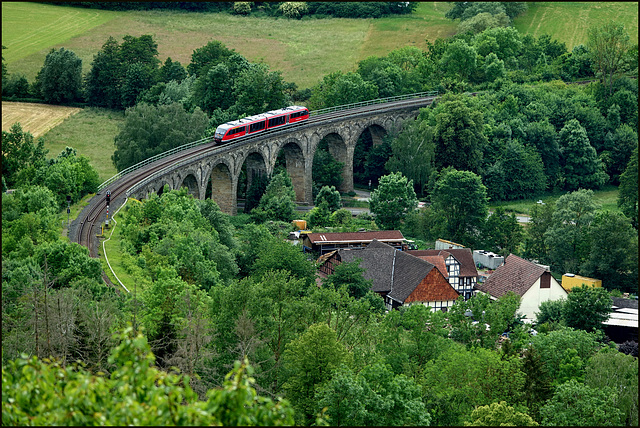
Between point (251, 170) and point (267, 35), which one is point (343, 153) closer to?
point (251, 170)

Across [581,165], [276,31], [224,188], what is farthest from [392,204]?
[276,31]

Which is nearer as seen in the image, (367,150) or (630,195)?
(630,195)

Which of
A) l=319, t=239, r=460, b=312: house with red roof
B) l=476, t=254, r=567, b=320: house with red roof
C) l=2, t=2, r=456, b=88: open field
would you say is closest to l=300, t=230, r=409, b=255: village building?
l=319, t=239, r=460, b=312: house with red roof

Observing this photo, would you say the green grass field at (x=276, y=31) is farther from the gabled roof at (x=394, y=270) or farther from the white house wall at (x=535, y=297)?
the white house wall at (x=535, y=297)

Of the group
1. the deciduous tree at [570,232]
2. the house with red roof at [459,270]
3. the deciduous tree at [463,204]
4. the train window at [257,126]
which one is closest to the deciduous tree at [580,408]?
the house with red roof at [459,270]

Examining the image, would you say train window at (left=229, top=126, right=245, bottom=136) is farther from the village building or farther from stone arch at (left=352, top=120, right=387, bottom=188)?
stone arch at (left=352, top=120, right=387, bottom=188)

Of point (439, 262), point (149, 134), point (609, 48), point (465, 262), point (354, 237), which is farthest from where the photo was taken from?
point (609, 48)

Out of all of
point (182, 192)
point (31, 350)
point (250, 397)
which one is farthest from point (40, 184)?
point (250, 397)

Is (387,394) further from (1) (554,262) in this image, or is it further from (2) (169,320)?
(1) (554,262)
